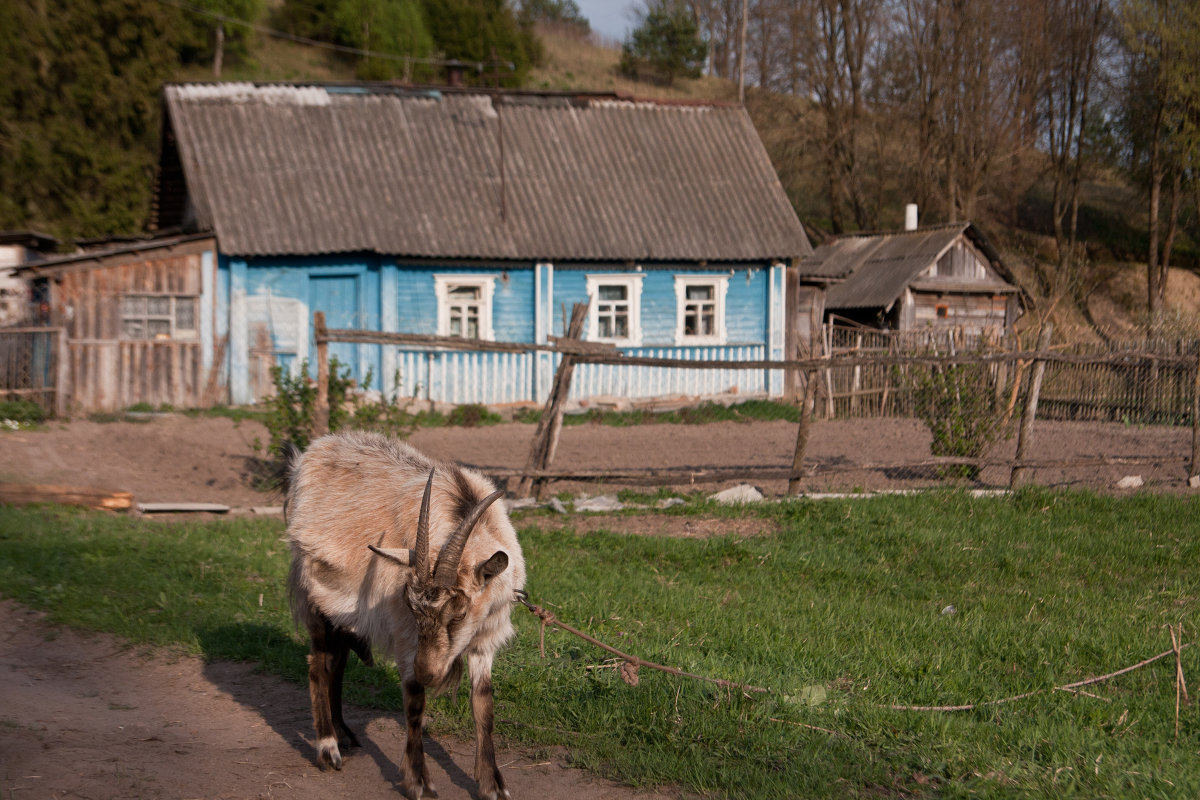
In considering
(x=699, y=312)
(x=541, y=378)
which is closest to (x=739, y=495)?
(x=541, y=378)

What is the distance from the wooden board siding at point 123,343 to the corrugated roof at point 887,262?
12.5 m

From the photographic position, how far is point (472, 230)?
1833 centimetres

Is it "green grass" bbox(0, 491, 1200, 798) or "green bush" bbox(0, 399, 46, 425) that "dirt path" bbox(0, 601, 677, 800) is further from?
"green bush" bbox(0, 399, 46, 425)

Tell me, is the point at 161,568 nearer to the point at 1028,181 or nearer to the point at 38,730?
the point at 38,730

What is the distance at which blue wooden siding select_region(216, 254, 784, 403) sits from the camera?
17234 mm

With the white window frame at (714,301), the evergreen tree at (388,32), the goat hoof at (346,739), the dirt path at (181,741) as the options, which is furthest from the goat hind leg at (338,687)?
the evergreen tree at (388,32)

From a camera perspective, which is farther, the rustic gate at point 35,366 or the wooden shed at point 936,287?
the wooden shed at point 936,287

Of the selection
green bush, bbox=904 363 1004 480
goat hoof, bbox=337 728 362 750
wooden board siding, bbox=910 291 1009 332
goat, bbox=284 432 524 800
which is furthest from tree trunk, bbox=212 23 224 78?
goat hoof, bbox=337 728 362 750

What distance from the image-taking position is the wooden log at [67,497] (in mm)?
9484

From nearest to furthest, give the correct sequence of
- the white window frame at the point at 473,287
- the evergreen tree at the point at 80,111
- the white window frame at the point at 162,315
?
the white window frame at the point at 162,315 → the white window frame at the point at 473,287 → the evergreen tree at the point at 80,111

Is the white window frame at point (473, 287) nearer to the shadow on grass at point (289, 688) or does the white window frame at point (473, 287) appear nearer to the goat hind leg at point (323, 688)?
the shadow on grass at point (289, 688)

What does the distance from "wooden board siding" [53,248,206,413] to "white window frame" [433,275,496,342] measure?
399 centimetres

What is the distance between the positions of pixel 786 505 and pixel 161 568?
5.41 meters

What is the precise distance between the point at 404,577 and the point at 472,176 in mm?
15984
